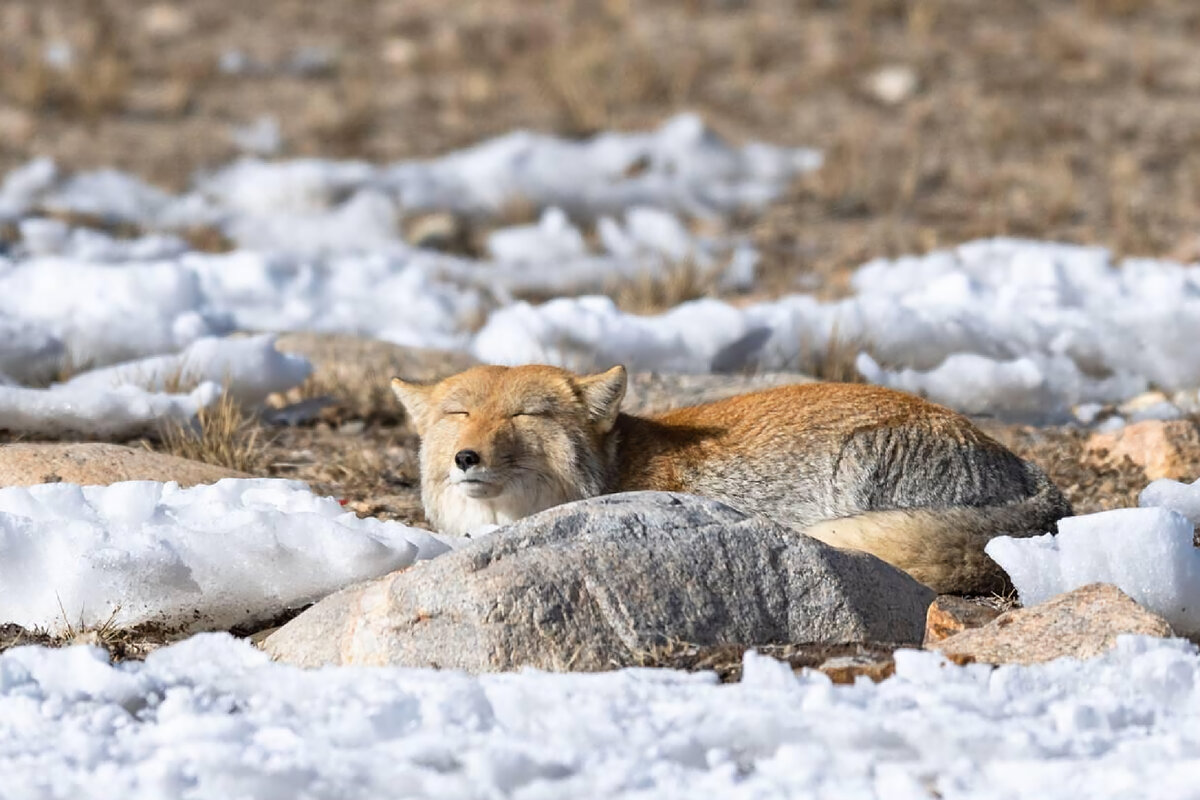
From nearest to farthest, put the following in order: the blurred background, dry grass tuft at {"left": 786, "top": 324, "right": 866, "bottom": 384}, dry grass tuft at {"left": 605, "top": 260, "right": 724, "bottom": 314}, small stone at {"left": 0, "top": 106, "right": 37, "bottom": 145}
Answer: dry grass tuft at {"left": 786, "top": 324, "right": 866, "bottom": 384}, dry grass tuft at {"left": 605, "top": 260, "right": 724, "bottom": 314}, the blurred background, small stone at {"left": 0, "top": 106, "right": 37, "bottom": 145}

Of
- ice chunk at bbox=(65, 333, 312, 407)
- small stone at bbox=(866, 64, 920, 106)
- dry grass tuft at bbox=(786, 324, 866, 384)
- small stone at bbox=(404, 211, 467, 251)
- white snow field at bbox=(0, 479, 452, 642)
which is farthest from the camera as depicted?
small stone at bbox=(866, 64, 920, 106)

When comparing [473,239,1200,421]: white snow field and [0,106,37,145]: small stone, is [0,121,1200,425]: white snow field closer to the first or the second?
[473,239,1200,421]: white snow field

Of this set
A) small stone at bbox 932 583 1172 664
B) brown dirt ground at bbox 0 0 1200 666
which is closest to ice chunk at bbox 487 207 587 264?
brown dirt ground at bbox 0 0 1200 666

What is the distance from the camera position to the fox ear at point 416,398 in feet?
22.2

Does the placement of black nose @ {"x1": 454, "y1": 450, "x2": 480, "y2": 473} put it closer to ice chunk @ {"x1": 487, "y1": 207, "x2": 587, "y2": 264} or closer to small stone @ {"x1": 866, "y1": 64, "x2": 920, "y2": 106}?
ice chunk @ {"x1": 487, "y1": 207, "x2": 587, "y2": 264}

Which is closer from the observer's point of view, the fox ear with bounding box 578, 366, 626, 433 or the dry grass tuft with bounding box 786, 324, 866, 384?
the fox ear with bounding box 578, 366, 626, 433

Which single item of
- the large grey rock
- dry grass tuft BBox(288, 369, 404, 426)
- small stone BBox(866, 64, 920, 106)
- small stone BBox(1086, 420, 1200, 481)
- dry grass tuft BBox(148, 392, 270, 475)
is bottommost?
dry grass tuft BBox(148, 392, 270, 475)

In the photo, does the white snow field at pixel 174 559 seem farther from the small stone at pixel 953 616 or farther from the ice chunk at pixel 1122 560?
the ice chunk at pixel 1122 560

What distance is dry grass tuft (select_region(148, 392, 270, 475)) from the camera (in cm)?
767

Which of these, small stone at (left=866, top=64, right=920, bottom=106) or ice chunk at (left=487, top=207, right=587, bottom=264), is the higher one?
small stone at (left=866, top=64, right=920, bottom=106)

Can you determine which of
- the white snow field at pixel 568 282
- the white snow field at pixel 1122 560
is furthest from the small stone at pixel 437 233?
the white snow field at pixel 1122 560

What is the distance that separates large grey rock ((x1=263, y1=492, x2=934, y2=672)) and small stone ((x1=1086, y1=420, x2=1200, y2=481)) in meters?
2.95

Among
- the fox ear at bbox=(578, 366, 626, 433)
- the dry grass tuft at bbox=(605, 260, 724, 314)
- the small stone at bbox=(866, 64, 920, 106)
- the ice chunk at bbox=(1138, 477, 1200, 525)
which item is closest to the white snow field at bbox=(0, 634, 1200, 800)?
the ice chunk at bbox=(1138, 477, 1200, 525)

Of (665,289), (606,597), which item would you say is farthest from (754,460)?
(665,289)
